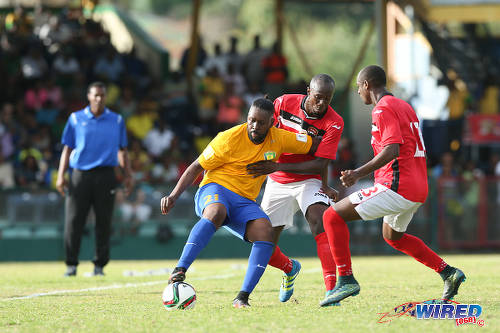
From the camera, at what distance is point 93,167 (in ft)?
37.4

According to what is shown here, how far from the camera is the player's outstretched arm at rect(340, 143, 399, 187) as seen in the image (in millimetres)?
6977

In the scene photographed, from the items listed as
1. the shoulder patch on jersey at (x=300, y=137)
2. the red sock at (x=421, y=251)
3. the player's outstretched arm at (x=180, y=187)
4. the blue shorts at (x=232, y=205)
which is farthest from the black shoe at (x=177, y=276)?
the red sock at (x=421, y=251)

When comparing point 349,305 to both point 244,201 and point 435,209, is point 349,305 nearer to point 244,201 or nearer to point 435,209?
point 244,201

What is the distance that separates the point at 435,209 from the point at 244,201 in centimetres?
1082

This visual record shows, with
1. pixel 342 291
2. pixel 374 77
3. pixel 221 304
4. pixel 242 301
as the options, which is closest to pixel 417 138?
pixel 374 77

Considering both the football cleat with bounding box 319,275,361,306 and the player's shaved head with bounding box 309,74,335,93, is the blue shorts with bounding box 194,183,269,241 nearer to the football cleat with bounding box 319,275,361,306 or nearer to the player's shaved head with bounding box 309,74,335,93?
the football cleat with bounding box 319,275,361,306

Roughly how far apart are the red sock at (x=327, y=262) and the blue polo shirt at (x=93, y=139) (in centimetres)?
426

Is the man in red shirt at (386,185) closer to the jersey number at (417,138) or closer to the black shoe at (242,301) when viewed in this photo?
the jersey number at (417,138)

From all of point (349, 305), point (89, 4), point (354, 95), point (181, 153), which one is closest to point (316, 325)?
point (349, 305)

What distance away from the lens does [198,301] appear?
8.02 m

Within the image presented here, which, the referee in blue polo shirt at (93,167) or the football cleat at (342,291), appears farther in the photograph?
the referee in blue polo shirt at (93,167)

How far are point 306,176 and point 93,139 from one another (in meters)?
4.00

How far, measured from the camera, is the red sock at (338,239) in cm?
745

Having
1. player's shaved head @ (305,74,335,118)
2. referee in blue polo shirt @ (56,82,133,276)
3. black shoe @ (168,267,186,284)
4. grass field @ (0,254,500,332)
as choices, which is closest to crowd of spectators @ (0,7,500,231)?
referee in blue polo shirt @ (56,82,133,276)
